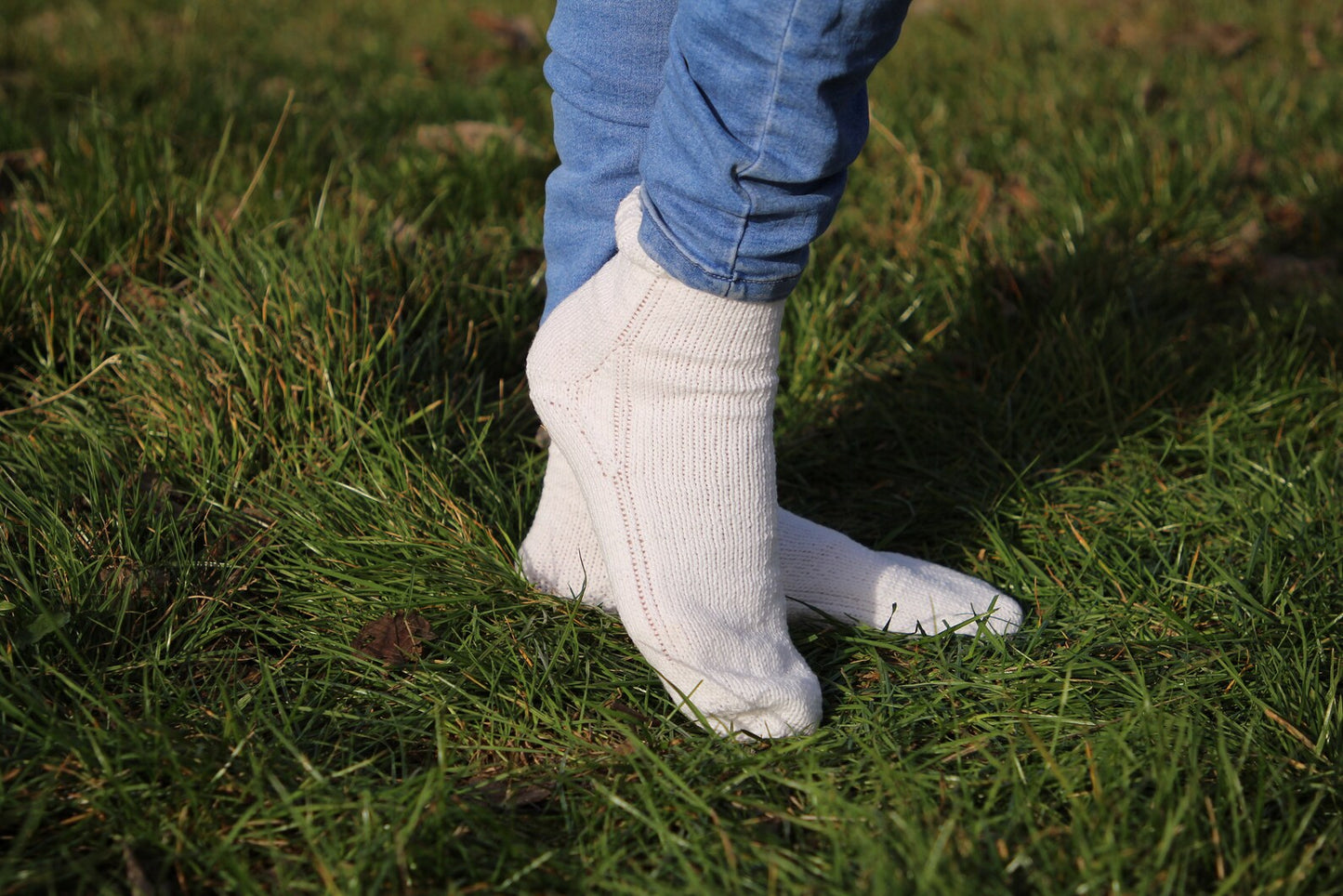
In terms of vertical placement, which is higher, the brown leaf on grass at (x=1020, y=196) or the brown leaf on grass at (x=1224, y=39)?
the brown leaf on grass at (x=1224, y=39)

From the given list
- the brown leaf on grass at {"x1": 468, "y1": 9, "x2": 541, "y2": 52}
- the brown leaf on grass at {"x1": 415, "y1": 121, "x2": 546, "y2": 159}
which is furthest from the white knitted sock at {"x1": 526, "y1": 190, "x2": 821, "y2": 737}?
the brown leaf on grass at {"x1": 468, "y1": 9, "x2": 541, "y2": 52}

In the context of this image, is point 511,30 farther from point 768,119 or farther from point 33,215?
point 768,119

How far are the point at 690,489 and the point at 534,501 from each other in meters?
0.46

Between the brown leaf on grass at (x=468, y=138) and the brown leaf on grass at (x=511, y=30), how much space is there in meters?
1.14

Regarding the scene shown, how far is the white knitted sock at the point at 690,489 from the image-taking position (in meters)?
1.21

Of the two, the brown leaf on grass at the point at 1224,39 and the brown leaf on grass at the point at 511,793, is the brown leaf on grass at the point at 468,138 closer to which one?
the brown leaf on grass at the point at 511,793

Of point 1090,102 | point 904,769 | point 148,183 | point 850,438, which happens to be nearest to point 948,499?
point 850,438

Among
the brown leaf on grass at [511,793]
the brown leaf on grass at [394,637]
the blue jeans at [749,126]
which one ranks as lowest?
the brown leaf on grass at [394,637]

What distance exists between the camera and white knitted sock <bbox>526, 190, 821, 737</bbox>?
1212 mm

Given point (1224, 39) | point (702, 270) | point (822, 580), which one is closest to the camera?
point (702, 270)

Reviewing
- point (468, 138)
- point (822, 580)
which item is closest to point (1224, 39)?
point (468, 138)

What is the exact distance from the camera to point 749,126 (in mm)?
1022

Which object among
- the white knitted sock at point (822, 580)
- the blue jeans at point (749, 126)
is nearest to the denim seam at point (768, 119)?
the blue jeans at point (749, 126)

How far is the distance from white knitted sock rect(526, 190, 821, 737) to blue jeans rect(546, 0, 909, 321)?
2.7 inches
